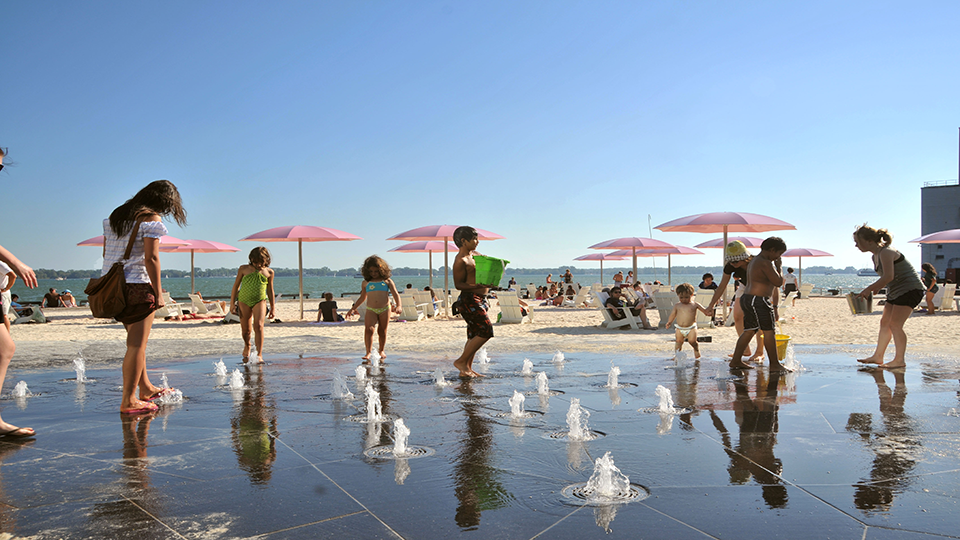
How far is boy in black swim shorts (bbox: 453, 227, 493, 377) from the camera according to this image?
696 centimetres

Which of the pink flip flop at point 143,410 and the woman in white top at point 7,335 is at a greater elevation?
the woman in white top at point 7,335

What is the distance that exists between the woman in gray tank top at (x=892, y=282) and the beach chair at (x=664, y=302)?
6826mm

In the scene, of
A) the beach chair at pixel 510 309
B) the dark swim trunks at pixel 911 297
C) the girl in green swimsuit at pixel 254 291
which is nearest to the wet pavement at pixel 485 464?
the dark swim trunks at pixel 911 297

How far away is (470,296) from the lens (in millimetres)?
7094

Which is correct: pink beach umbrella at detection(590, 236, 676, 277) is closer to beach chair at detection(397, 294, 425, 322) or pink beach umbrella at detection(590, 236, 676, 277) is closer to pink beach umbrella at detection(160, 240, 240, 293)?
beach chair at detection(397, 294, 425, 322)

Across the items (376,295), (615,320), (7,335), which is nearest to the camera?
(7,335)

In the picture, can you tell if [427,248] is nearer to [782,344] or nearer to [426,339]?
[426,339]

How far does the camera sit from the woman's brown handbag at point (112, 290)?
4855mm

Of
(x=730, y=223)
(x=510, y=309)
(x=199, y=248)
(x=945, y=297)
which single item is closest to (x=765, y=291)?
(x=730, y=223)

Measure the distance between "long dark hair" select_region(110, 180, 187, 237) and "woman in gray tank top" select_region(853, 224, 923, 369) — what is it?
6.70 m

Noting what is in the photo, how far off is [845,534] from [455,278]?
481cm

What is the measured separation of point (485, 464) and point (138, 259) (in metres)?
3.07

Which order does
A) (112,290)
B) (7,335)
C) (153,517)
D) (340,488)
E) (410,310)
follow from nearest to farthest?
(153,517), (340,488), (7,335), (112,290), (410,310)

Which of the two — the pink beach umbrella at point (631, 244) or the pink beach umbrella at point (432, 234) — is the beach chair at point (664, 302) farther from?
the pink beach umbrella at point (631, 244)
